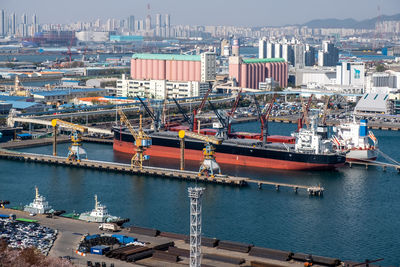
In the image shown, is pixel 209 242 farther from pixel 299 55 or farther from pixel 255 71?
pixel 299 55

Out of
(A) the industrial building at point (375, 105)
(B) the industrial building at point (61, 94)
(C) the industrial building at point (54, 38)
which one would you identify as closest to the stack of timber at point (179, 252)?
(A) the industrial building at point (375, 105)

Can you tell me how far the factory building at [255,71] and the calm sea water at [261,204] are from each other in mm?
15117

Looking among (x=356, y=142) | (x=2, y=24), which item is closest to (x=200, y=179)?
(x=356, y=142)

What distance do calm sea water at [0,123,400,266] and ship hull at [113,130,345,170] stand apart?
0.29 meters

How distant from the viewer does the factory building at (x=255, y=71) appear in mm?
31375

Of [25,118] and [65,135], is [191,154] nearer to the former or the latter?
[65,135]

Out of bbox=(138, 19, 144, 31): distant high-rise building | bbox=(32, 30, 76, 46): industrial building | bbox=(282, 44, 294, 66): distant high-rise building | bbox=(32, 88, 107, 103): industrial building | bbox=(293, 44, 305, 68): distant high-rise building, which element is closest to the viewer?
bbox=(32, 88, 107, 103): industrial building

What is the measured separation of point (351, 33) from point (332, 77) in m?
74.7

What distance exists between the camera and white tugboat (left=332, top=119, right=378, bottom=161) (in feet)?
54.2

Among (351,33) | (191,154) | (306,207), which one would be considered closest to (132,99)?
(191,154)

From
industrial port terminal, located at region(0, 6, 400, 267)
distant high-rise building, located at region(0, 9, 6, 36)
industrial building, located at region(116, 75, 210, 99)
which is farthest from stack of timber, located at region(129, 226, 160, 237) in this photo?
distant high-rise building, located at region(0, 9, 6, 36)

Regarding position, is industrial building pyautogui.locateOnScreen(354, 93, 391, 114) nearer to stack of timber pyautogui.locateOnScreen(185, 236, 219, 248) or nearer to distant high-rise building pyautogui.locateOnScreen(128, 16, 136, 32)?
stack of timber pyautogui.locateOnScreen(185, 236, 219, 248)

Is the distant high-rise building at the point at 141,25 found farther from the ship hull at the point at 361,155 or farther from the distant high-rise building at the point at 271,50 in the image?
the ship hull at the point at 361,155

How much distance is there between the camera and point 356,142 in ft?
55.4
